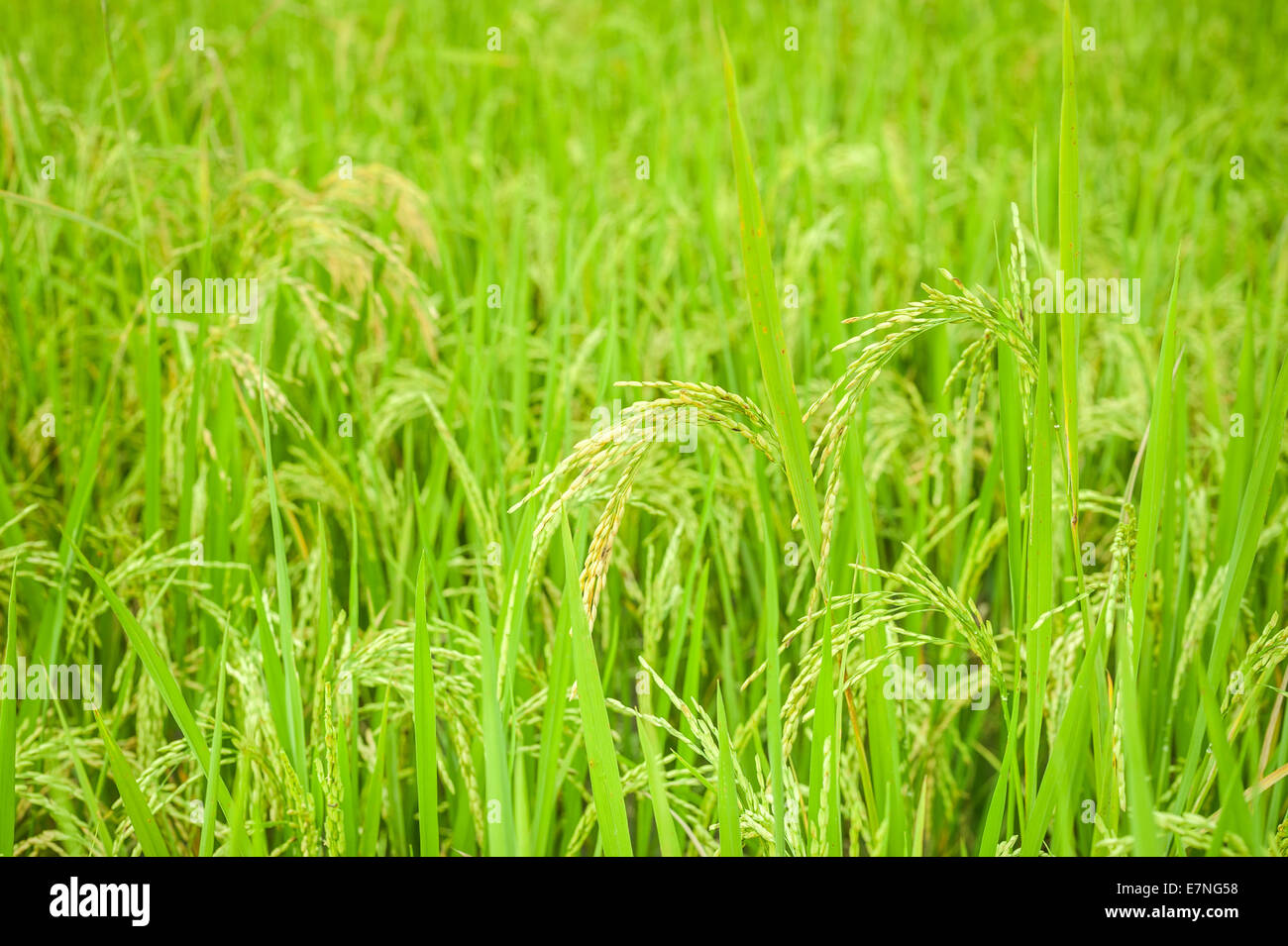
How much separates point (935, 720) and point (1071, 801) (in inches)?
12.2

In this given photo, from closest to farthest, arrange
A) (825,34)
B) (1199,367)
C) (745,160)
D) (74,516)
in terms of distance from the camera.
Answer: (745,160), (74,516), (1199,367), (825,34)

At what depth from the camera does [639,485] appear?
122 cm

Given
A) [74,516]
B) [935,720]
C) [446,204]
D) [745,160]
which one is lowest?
[935,720]

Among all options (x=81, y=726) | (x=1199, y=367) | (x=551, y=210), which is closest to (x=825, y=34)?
(x=551, y=210)

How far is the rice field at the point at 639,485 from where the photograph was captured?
802 millimetres

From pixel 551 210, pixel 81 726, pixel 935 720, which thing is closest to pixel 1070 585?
pixel 935 720

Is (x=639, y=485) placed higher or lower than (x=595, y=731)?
higher

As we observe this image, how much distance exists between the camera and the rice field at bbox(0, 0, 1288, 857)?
31.6 inches

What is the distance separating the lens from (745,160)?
672 mm

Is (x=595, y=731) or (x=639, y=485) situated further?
(x=639, y=485)
